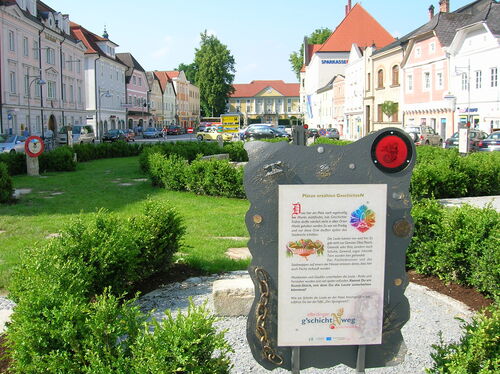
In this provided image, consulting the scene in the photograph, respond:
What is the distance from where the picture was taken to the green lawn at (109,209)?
310 inches

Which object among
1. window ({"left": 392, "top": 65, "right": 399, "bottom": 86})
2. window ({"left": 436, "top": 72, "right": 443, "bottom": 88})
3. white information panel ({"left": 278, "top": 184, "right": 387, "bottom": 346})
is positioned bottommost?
white information panel ({"left": 278, "top": 184, "right": 387, "bottom": 346})

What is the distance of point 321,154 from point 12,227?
28.5 feet

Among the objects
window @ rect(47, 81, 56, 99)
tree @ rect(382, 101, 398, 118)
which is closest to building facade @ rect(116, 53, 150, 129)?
window @ rect(47, 81, 56, 99)

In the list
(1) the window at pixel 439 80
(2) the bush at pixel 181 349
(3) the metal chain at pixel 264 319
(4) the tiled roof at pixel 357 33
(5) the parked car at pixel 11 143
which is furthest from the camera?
(4) the tiled roof at pixel 357 33

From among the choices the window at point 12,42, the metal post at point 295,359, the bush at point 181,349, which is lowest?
the metal post at point 295,359

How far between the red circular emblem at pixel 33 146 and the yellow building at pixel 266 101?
407 ft

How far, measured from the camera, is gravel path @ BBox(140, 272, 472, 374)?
438 centimetres

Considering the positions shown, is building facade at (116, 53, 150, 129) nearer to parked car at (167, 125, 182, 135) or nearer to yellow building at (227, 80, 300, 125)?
parked car at (167, 125, 182, 135)

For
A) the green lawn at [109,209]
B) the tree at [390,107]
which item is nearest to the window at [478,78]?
the tree at [390,107]

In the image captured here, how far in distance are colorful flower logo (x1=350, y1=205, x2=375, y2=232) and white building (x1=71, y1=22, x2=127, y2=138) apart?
5865 centimetres

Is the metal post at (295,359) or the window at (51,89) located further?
the window at (51,89)

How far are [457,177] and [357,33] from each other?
68617mm

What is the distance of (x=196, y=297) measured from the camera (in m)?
6.12

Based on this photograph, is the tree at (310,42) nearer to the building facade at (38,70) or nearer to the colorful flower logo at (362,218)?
the building facade at (38,70)
